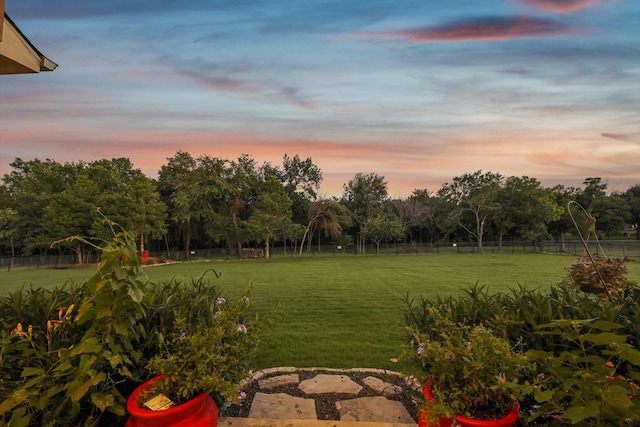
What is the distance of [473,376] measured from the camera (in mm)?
1494

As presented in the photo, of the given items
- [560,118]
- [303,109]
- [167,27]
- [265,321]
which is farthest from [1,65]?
[560,118]

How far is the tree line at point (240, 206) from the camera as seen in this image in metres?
25.0

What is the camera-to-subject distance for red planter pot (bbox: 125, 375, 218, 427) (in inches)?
56.2

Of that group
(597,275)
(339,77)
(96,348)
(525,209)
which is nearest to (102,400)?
(96,348)

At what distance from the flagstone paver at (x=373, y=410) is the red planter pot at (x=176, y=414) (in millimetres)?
924

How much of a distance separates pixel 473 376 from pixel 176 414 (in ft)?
4.14

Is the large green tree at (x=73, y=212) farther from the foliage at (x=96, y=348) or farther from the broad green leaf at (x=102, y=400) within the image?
the broad green leaf at (x=102, y=400)

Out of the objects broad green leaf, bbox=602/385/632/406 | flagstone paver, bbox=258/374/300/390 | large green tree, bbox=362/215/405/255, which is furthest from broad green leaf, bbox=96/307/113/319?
large green tree, bbox=362/215/405/255

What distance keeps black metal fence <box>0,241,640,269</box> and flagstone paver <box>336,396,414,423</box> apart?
2391cm

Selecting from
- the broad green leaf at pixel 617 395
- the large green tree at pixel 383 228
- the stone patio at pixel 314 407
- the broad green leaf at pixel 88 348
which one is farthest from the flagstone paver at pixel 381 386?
the large green tree at pixel 383 228

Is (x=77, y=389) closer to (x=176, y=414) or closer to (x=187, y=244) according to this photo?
(x=176, y=414)

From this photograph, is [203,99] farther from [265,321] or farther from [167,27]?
[265,321]

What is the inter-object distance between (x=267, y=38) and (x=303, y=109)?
3648 mm

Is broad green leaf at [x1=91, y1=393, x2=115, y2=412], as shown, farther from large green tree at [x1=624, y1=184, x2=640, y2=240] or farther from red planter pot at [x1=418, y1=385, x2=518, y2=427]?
large green tree at [x1=624, y1=184, x2=640, y2=240]
